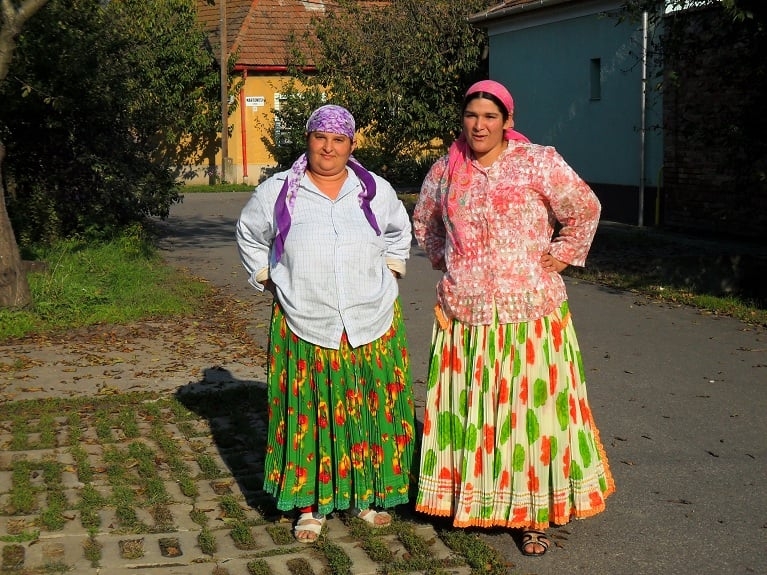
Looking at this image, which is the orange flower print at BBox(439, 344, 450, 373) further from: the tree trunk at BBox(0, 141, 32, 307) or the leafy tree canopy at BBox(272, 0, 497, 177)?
the leafy tree canopy at BBox(272, 0, 497, 177)

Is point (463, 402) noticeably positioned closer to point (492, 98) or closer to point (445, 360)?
point (445, 360)

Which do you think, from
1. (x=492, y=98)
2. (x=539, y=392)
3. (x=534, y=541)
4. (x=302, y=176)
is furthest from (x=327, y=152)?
(x=534, y=541)

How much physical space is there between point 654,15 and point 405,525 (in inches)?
328

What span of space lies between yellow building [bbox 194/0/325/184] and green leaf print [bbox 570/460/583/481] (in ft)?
97.9

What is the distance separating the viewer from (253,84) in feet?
114

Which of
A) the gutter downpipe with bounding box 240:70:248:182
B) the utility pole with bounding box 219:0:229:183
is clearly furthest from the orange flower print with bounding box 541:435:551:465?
the gutter downpipe with bounding box 240:70:248:182

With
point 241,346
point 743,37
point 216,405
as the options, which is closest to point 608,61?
point 743,37

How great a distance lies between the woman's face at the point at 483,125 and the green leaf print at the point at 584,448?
1289 millimetres

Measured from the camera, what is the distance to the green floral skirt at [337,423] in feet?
16.0

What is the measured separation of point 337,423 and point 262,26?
31826 millimetres

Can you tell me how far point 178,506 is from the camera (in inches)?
213

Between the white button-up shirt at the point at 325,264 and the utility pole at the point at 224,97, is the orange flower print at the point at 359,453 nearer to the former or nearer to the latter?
the white button-up shirt at the point at 325,264

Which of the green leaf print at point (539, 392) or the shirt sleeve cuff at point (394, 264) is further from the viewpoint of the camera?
the shirt sleeve cuff at point (394, 264)

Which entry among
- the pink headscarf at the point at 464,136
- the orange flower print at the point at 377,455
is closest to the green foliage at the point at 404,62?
the pink headscarf at the point at 464,136
